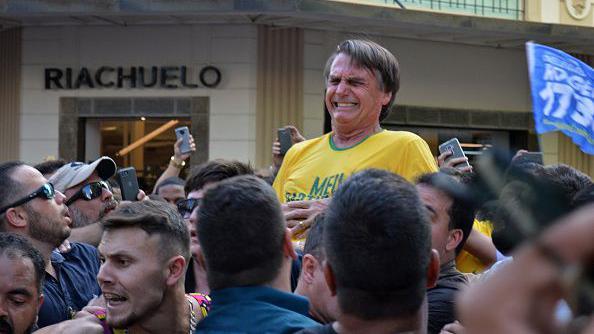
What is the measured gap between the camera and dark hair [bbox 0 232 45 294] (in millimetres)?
4152

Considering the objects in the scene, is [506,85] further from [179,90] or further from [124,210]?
[124,210]

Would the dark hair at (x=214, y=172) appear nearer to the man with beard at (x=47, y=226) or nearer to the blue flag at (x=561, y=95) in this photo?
the man with beard at (x=47, y=226)

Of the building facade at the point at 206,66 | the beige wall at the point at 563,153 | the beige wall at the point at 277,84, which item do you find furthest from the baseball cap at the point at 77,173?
the beige wall at the point at 563,153

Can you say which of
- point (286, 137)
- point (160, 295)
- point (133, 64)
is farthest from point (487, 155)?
point (133, 64)

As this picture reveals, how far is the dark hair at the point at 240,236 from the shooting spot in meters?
2.76

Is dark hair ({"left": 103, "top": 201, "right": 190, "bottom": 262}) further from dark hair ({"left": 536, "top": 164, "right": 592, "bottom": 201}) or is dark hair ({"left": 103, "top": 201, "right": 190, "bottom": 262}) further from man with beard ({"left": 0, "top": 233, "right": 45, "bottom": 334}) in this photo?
dark hair ({"left": 536, "top": 164, "right": 592, "bottom": 201})

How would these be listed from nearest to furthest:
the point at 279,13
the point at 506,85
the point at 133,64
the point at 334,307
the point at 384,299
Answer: the point at 384,299
the point at 334,307
the point at 279,13
the point at 133,64
the point at 506,85

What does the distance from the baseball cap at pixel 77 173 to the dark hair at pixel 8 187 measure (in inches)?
42.4

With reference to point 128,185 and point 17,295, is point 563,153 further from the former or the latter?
point 17,295

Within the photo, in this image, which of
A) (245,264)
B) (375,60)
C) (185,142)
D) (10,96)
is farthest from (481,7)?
(245,264)

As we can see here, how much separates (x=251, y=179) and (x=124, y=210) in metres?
1.05

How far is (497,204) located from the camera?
1.27m

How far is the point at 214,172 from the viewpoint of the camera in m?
5.53

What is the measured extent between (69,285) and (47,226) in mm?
341
